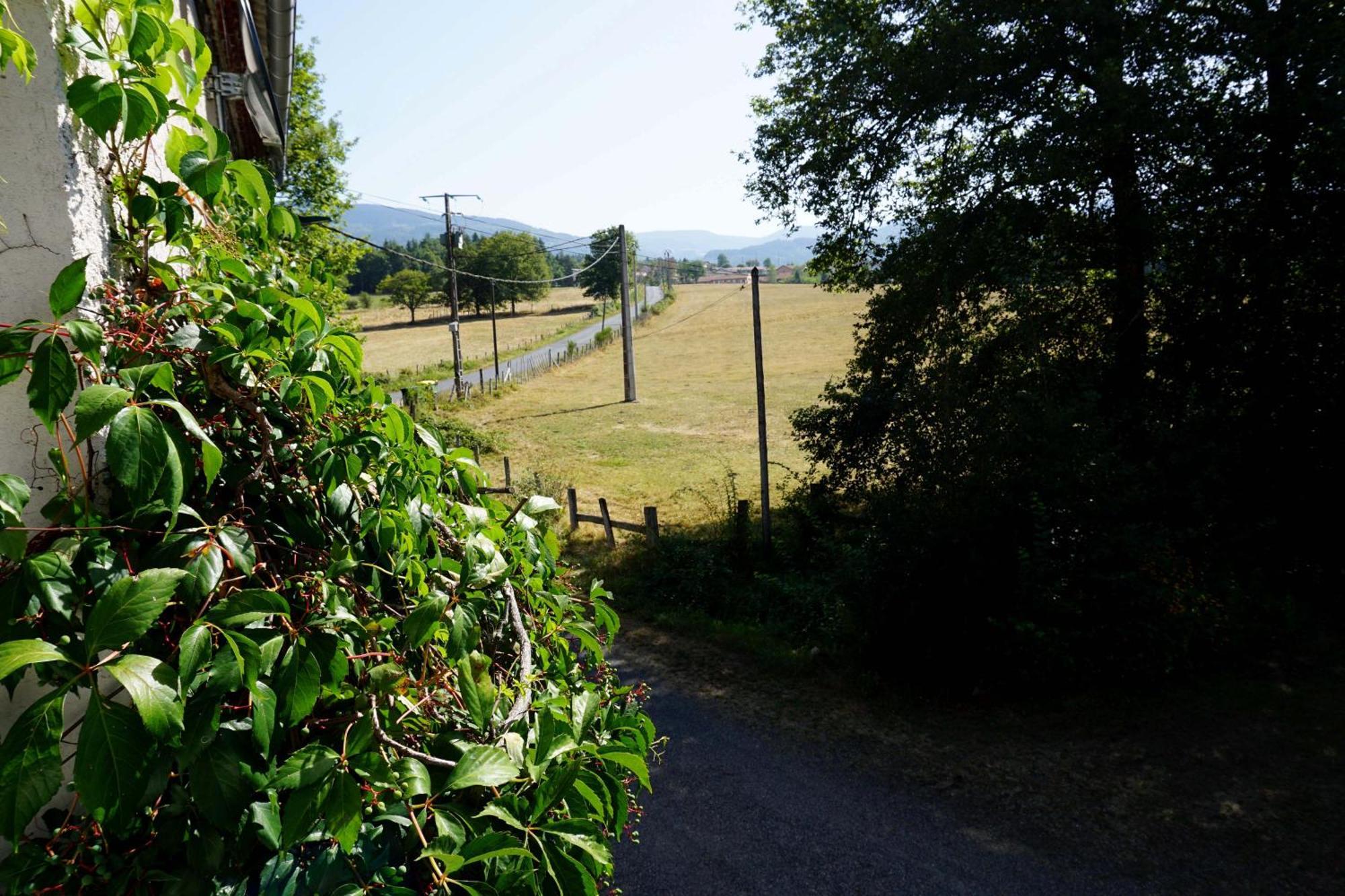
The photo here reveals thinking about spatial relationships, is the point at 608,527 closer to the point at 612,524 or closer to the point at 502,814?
the point at 612,524

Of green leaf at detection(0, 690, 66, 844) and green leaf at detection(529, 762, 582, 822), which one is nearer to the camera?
green leaf at detection(0, 690, 66, 844)

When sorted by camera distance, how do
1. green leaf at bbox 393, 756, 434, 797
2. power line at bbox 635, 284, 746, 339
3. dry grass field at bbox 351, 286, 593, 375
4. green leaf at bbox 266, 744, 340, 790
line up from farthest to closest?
1. power line at bbox 635, 284, 746, 339
2. dry grass field at bbox 351, 286, 593, 375
3. green leaf at bbox 393, 756, 434, 797
4. green leaf at bbox 266, 744, 340, 790

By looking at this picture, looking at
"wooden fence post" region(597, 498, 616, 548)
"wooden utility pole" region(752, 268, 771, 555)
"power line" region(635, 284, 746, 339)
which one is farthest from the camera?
"power line" region(635, 284, 746, 339)

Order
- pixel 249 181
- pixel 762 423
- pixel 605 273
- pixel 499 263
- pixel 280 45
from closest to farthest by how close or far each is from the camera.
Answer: pixel 249 181 < pixel 280 45 < pixel 762 423 < pixel 499 263 < pixel 605 273

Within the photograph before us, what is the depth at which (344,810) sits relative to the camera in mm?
1218

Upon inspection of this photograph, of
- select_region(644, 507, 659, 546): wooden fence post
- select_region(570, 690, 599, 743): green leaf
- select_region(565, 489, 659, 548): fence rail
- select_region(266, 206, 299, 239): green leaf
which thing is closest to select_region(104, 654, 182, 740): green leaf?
select_region(570, 690, 599, 743): green leaf

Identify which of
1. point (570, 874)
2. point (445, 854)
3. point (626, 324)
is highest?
point (626, 324)

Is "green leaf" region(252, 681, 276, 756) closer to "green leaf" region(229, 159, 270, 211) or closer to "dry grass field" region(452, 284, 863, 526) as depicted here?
"green leaf" region(229, 159, 270, 211)

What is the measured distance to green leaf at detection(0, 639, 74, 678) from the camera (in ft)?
3.14

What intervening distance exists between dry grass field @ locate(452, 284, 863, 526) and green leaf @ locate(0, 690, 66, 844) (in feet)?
44.6

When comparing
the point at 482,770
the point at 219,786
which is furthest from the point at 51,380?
the point at 482,770

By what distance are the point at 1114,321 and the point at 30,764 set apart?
11.0 meters

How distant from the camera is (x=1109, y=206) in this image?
970 cm

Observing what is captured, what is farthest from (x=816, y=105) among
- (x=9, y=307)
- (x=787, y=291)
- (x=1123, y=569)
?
(x=787, y=291)
